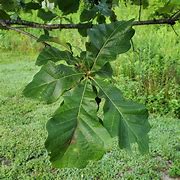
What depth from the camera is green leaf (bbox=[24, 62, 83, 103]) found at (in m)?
0.47

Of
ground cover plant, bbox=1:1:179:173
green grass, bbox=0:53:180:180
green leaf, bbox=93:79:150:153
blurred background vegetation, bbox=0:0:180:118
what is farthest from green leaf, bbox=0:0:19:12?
blurred background vegetation, bbox=0:0:180:118

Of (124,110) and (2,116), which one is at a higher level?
(124,110)

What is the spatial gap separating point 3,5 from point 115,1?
11.3 inches

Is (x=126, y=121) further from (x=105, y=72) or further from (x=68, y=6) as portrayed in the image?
(x=68, y=6)

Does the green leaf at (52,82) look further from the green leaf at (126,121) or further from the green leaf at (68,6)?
the green leaf at (68,6)

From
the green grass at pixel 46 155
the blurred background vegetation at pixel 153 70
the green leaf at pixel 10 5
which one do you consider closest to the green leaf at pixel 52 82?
the green leaf at pixel 10 5

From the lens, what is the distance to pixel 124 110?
1.48 ft

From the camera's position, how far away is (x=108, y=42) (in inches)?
21.3

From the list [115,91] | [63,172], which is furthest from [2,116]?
[115,91]

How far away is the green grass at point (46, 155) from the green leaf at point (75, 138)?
2433mm

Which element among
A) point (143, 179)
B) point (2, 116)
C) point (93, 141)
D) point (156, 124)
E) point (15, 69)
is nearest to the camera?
point (93, 141)

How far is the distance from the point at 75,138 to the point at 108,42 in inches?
7.2

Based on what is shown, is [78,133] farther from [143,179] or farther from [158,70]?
[158,70]

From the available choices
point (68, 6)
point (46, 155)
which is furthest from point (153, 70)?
point (68, 6)
